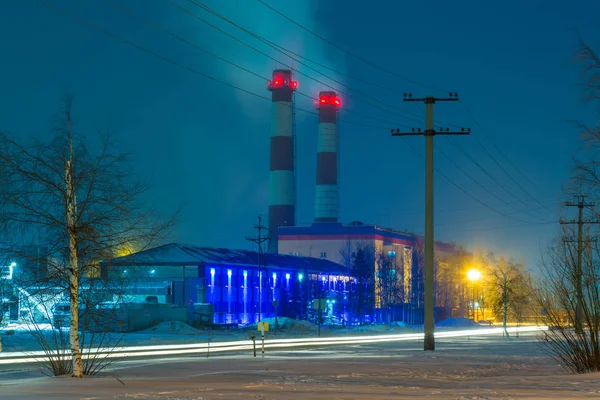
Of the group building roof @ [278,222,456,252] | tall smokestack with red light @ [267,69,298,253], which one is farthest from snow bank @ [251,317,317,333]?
building roof @ [278,222,456,252]

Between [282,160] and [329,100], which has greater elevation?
[329,100]

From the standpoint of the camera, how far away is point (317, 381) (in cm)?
2114

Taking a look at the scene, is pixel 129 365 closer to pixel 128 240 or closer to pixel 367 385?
pixel 128 240

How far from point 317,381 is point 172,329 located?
4344cm

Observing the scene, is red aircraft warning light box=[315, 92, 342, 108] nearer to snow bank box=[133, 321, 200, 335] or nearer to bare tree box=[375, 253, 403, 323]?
bare tree box=[375, 253, 403, 323]

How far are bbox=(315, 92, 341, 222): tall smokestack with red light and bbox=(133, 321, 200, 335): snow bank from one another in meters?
65.4

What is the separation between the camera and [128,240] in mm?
22156

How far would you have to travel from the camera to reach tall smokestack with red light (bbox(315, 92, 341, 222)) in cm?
12888

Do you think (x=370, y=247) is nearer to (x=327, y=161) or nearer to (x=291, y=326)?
(x=327, y=161)

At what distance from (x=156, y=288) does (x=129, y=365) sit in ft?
164

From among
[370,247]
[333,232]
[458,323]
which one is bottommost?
[458,323]

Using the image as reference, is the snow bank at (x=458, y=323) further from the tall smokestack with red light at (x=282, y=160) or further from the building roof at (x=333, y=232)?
the tall smokestack with red light at (x=282, y=160)

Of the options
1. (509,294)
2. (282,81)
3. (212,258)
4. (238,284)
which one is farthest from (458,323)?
(282,81)

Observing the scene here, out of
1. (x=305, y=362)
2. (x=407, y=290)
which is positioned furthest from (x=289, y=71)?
(x=305, y=362)
